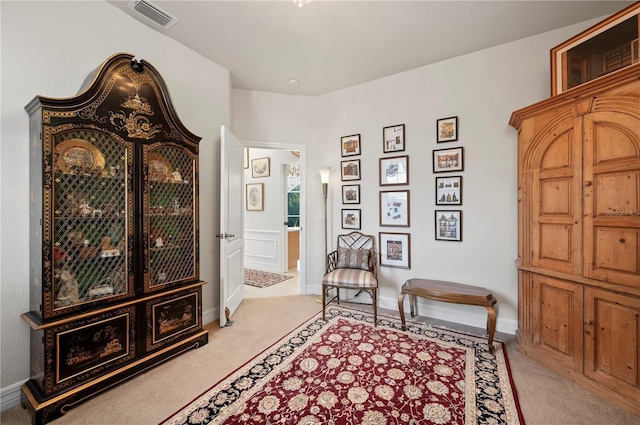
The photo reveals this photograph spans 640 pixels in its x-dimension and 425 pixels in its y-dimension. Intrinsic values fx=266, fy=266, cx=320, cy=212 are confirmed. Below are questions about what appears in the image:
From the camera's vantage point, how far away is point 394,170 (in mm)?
3393

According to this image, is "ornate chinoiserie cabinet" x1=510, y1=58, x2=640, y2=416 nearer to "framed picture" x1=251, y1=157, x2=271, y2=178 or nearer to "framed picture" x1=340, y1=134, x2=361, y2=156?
"framed picture" x1=340, y1=134, x2=361, y2=156

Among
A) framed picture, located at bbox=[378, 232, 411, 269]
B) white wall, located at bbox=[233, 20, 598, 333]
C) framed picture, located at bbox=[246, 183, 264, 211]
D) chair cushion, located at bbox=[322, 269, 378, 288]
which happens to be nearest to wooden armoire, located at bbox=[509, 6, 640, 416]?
white wall, located at bbox=[233, 20, 598, 333]

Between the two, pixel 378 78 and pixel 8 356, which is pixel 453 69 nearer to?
pixel 378 78

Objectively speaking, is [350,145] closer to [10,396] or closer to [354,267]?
[354,267]

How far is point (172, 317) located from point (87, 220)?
3.28 ft

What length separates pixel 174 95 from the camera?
2.72m

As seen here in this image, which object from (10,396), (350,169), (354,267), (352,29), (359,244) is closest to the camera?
(10,396)

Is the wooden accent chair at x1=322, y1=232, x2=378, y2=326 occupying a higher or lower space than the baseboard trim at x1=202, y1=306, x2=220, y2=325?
higher

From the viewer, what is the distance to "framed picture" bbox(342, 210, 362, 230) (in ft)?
12.1

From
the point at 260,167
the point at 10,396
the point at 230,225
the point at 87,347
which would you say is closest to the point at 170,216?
the point at 230,225

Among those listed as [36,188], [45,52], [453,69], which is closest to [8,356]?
[36,188]

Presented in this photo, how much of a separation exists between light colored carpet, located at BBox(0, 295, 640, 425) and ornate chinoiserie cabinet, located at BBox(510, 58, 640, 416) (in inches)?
Result: 6.6

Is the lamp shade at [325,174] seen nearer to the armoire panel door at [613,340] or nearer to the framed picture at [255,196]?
the framed picture at [255,196]

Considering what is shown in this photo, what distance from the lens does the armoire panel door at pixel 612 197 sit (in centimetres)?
169
